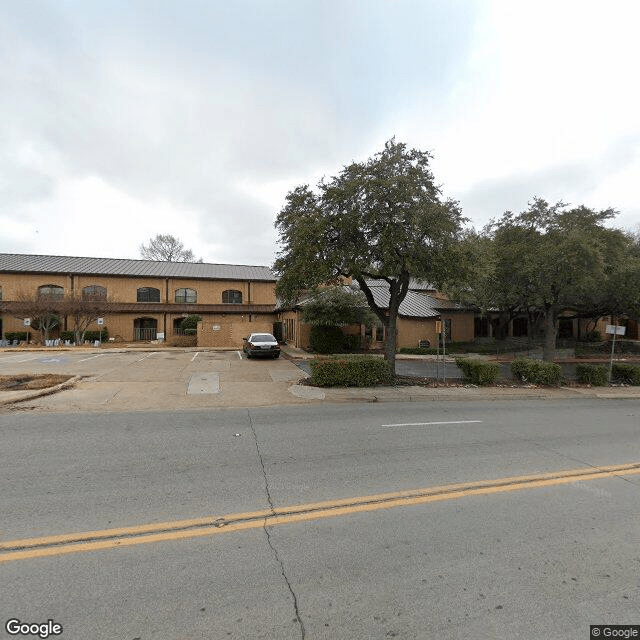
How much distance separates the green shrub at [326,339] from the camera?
25000 millimetres

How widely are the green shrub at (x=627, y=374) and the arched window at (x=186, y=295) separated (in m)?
33.1

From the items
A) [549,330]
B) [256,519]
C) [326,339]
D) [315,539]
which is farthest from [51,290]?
[315,539]

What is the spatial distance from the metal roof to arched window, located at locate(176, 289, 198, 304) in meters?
1.47

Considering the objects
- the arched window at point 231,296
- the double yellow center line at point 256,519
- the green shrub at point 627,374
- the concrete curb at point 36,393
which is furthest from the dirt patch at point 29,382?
the arched window at point 231,296

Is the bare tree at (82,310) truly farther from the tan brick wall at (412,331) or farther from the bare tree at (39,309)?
the tan brick wall at (412,331)

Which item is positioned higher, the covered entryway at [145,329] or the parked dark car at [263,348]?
the covered entryway at [145,329]

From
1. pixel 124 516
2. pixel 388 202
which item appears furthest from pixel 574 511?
pixel 388 202

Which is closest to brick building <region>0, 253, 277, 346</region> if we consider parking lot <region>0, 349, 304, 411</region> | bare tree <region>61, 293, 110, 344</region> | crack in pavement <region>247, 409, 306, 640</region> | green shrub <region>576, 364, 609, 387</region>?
bare tree <region>61, 293, 110, 344</region>

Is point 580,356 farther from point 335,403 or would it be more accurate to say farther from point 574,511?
point 574,511

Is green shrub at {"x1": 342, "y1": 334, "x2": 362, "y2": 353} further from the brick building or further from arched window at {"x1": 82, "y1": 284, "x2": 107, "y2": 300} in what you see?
arched window at {"x1": 82, "y1": 284, "x2": 107, "y2": 300}

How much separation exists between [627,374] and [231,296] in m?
31.9

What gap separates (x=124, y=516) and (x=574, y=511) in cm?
485

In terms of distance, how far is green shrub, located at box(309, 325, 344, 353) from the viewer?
25000 mm

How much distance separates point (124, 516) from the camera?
390 centimetres
